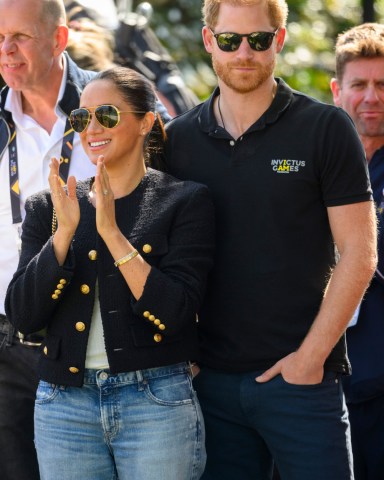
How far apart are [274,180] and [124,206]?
52 centimetres

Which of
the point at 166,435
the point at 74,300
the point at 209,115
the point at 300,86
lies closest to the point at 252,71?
the point at 209,115

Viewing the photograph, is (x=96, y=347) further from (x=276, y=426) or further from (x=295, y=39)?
(x=295, y=39)

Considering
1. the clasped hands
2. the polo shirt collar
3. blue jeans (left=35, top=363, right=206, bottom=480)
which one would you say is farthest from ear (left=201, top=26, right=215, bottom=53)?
blue jeans (left=35, top=363, right=206, bottom=480)

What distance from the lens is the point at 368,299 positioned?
454cm

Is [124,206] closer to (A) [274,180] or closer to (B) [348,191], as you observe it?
(A) [274,180]

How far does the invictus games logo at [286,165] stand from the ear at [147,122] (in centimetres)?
46

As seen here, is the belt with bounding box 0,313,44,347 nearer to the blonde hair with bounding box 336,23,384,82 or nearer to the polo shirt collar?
the polo shirt collar

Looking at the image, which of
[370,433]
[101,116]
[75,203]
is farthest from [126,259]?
[370,433]

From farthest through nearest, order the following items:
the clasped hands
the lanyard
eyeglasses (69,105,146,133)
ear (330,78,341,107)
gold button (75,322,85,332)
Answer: ear (330,78,341,107), the lanyard, eyeglasses (69,105,146,133), gold button (75,322,85,332), the clasped hands

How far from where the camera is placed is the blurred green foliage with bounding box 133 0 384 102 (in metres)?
12.8

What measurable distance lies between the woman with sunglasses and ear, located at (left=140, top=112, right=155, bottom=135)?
0.30 feet

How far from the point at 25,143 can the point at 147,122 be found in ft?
2.70

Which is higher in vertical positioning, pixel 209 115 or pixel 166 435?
pixel 209 115

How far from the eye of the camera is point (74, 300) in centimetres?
368
